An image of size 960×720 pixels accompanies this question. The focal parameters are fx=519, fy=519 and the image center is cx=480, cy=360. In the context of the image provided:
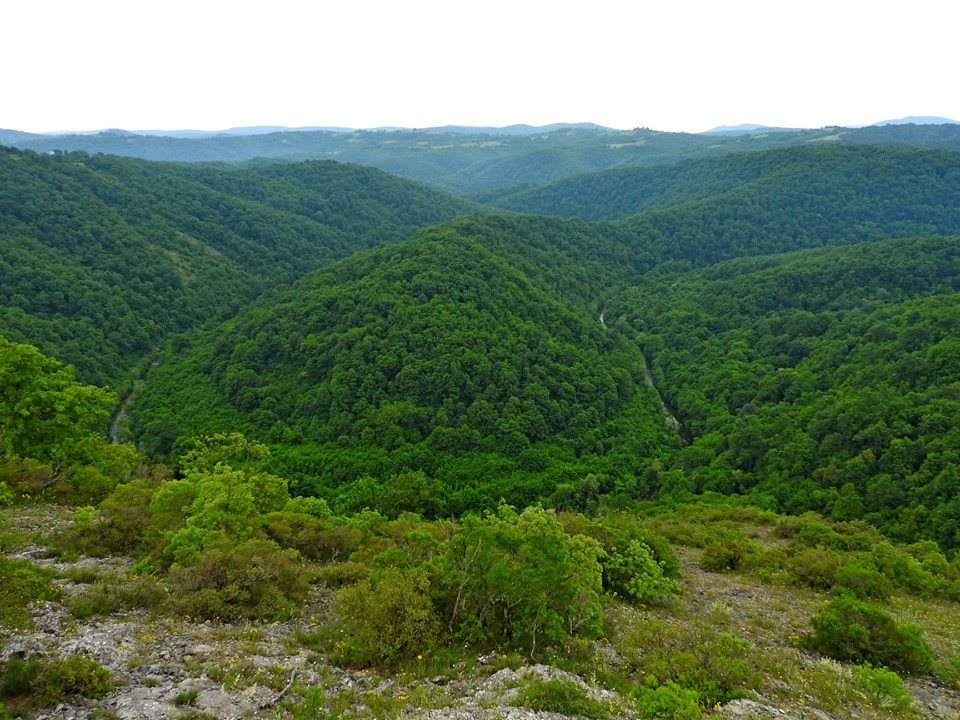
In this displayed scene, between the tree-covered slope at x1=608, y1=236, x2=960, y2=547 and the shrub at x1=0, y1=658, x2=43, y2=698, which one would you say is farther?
the tree-covered slope at x1=608, y1=236, x2=960, y2=547

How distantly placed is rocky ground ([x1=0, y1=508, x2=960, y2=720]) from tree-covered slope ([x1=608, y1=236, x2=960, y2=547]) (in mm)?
52576

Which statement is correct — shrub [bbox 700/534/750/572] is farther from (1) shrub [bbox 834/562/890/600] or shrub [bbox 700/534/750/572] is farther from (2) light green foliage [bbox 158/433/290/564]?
(2) light green foliage [bbox 158/433/290/564]

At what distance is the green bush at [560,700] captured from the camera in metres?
17.1

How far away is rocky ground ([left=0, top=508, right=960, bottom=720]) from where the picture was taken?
640 inches

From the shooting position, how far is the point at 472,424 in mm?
91125

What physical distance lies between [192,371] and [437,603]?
107 meters

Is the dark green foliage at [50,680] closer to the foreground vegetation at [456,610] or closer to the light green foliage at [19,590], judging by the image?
the foreground vegetation at [456,610]

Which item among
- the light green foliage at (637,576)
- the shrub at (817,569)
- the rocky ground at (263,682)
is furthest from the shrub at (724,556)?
the rocky ground at (263,682)

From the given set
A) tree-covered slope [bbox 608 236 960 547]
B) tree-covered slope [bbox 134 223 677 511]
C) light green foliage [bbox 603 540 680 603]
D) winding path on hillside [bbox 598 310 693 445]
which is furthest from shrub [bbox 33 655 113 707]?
winding path on hillside [bbox 598 310 693 445]

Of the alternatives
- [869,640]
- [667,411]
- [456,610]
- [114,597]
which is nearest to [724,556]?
[869,640]

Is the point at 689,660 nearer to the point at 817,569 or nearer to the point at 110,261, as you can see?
the point at 817,569

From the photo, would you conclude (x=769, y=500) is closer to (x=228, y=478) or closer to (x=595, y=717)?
(x=595, y=717)

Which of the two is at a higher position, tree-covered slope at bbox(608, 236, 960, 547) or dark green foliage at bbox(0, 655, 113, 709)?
dark green foliage at bbox(0, 655, 113, 709)

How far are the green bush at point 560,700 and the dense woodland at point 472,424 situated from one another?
5.74 ft
